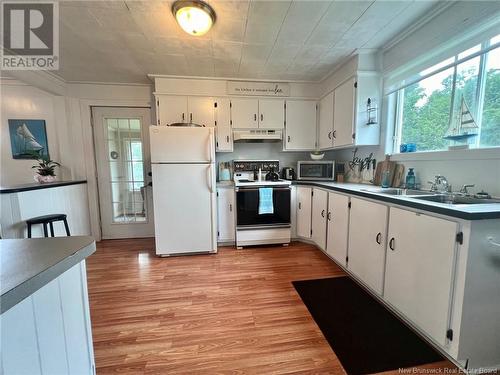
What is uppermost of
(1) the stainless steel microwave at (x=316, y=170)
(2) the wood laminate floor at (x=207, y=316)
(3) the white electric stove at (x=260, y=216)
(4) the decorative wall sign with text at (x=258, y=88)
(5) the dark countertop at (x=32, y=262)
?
(4) the decorative wall sign with text at (x=258, y=88)

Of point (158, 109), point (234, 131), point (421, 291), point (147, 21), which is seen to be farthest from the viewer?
point (234, 131)

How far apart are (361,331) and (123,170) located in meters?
3.57

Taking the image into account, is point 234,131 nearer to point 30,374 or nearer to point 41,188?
point 41,188

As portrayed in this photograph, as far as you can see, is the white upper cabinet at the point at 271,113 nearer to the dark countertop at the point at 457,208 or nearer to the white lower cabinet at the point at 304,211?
the white lower cabinet at the point at 304,211

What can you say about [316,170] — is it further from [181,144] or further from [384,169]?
[181,144]

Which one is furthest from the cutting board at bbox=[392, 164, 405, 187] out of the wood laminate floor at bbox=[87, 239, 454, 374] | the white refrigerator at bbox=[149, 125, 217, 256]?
the white refrigerator at bbox=[149, 125, 217, 256]

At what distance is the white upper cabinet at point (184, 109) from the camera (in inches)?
117

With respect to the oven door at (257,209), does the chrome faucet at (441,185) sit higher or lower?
higher

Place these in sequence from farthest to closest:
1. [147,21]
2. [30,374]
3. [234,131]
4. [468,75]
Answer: [234,131] < [147,21] < [468,75] < [30,374]

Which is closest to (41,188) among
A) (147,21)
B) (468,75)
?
(147,21)

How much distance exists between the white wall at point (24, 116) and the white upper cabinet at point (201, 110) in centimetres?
185

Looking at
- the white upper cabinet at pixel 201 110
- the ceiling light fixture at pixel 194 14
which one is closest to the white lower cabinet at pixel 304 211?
the white upper cabinet at pixel 201 110

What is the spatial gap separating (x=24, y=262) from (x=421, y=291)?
1.93m

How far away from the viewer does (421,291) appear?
136 cm
